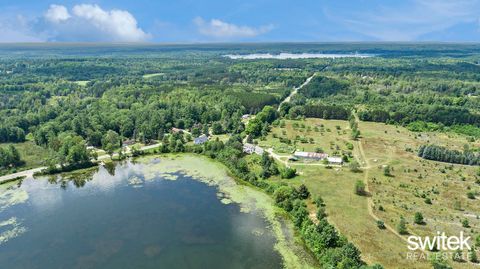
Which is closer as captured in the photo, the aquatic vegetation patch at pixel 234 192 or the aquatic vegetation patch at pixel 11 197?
A: the aquatic vegetation patch at pixel 234 192

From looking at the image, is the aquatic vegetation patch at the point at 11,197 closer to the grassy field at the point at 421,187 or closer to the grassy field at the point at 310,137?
the grassy field at the point at 310,137

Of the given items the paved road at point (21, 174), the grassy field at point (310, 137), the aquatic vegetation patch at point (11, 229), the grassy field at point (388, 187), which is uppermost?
the grassy field at point (310, 137)

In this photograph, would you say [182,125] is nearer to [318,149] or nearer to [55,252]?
[318,149]

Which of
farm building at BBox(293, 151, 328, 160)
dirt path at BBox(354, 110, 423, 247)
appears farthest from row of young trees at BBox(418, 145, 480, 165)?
farm building at BBox(293, 151, 328, 160)

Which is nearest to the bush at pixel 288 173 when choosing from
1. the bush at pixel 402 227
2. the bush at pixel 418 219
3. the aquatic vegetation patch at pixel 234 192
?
the aquatic vegetation patch at pixel 234 192

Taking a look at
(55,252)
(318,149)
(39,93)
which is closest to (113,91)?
(39,93)

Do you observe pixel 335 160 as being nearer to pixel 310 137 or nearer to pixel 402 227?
pixel 310 137
